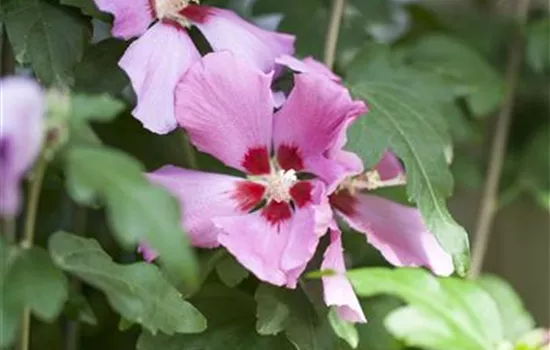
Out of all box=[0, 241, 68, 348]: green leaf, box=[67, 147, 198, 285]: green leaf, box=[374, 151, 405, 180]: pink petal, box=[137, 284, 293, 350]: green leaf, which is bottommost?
box=[137, 284, 293, 350]: green leaf

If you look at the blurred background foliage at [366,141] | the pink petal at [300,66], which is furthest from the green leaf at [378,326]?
the pink petal at [300,66]

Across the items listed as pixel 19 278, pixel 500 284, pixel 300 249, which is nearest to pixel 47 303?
pixel 19 278

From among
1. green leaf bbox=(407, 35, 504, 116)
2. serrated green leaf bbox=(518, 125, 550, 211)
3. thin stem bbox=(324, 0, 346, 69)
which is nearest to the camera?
thin stem bbox=(324, 0, 346, 69)

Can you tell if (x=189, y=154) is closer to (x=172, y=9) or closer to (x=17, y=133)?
(x=172, y=9)

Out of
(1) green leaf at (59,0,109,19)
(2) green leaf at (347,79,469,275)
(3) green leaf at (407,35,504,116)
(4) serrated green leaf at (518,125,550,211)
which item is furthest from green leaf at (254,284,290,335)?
(4) serrated green leaf at (518,125,550,211)

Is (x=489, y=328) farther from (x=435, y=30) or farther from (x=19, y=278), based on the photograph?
(x=435, y=30)

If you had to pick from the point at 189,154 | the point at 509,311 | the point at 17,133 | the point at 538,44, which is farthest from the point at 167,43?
the point at 538,44

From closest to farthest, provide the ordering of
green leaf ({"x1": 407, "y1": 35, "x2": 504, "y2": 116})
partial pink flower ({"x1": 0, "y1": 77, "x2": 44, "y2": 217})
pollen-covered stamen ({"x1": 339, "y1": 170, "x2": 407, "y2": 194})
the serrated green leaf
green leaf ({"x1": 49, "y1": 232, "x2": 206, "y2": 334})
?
partial pink flower ({"x1": 0, "y1": 77, "x2": 44, "y2": 217}) < green leaf ({"x1": 49, "y1": 232, "x2": 206, "y2": 334}) < pollen-covered stamen ({"x1": 339, "y1": 170, "x2": 407, "y2": 194}) < green leaf ({"x1": 407, "y1": 35, "x2": 504, "y2": 116}) < the serrated green leaf

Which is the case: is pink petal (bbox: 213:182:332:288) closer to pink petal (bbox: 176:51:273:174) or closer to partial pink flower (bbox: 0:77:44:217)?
pink petal (bbox: 176:51:273:174)
